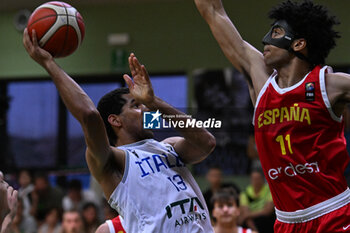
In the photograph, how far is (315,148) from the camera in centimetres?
369

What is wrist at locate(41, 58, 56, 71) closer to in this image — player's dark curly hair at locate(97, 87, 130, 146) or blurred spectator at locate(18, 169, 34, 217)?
player's dark curly hair at locate(97, 87, 130, 146)

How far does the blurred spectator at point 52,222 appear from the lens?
28.9 ft

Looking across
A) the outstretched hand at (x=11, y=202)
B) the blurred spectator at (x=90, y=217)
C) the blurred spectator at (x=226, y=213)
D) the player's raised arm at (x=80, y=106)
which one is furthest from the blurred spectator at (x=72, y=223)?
the outstretched hand at (x=11, y=202)

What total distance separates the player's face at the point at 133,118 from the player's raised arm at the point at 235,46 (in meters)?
0.75

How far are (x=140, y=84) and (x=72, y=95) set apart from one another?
1.59ft

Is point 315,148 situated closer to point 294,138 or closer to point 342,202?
point 294,138

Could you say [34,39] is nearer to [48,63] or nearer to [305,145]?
[48,63]

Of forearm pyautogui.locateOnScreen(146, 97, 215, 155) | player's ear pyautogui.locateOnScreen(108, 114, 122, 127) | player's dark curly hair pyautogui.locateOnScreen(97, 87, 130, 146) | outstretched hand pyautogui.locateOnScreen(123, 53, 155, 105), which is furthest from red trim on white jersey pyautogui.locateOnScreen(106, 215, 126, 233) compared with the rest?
outstretched hand pyautogui.locateOnScreen(123, 53, 155, 105)

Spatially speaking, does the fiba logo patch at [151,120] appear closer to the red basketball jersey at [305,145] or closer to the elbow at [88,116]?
the elbow at [88,116]

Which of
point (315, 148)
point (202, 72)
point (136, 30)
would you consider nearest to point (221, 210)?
point (315, 148)

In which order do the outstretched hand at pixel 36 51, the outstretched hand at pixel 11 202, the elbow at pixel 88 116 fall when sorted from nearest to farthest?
the outstretched hand at pixel 11 202 → the elbow at pixel 88 116 → the outstretched hand at pixel 36 51

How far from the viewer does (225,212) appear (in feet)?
20.5

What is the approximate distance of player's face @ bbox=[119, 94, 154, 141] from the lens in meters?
4.41

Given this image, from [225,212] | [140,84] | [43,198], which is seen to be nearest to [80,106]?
[140,84]
